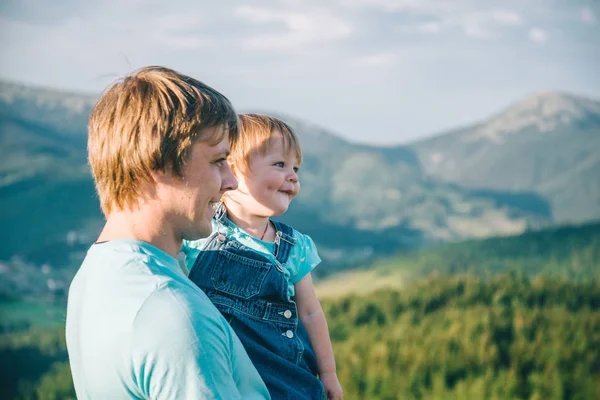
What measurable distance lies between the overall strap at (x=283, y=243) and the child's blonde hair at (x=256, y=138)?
314mm

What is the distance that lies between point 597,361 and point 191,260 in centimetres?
784

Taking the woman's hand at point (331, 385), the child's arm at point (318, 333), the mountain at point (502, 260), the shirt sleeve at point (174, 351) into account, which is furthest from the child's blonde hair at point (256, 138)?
the mountain at point (502, 260)

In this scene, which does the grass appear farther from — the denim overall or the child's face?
the denim overall

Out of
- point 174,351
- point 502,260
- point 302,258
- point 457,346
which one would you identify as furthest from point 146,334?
point 502,260

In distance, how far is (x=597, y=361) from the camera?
8344 mm

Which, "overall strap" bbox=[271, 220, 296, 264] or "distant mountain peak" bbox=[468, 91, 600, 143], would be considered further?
"distant mountain peak" bbox=[468, 91, 600, 143]

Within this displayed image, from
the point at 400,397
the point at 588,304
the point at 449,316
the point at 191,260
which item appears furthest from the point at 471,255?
the point at 191,260

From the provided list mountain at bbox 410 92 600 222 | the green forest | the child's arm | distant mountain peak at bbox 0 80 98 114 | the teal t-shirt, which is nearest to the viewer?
the teal t-shirt

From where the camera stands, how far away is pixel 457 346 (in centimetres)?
807

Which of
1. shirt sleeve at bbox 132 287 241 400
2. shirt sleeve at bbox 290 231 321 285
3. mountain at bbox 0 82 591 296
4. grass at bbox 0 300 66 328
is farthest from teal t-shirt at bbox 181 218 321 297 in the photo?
mountain at bbox 0 82 591 296

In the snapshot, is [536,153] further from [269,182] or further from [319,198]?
[269,182]

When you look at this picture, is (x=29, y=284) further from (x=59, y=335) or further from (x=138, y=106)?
(x=138, y=106)

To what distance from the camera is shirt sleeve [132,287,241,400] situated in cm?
122

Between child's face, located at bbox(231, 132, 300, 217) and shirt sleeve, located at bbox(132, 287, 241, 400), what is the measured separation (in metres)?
1.23
